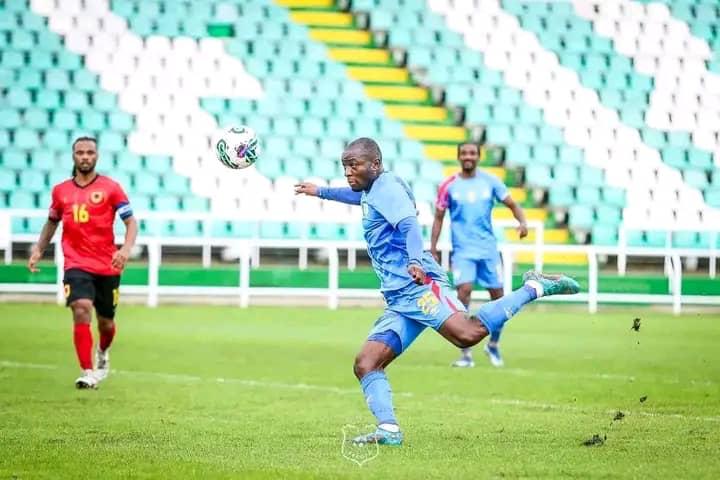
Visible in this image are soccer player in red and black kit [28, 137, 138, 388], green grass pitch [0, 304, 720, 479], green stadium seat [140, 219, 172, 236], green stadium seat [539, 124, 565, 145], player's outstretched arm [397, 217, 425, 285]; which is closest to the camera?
green grass pitch [0, 304, 720, 479]

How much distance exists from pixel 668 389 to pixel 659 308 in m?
12.6

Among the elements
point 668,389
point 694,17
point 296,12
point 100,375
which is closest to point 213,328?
point 100,375

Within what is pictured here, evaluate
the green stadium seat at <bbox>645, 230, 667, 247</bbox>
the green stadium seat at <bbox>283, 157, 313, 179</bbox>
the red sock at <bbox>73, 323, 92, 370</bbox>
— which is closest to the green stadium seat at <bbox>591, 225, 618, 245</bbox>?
the green stadium seat at <bbox>645, 230, 667, 247</bbox>

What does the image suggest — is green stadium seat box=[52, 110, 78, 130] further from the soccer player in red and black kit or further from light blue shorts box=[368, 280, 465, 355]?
light blue shorts box=[368, 280, 465, 355]

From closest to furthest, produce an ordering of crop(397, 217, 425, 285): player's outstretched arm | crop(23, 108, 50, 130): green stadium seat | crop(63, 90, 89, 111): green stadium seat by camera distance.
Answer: crop(397, 217, 425, 285): player's outstretched arm < crop(23, 108, 50, 130): green stadium seat < crop(63, 90, 89, 111): green stadium seat

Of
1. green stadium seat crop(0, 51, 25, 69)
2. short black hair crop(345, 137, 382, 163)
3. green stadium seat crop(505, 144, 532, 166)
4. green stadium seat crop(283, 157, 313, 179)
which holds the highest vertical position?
green stadium seat crop(0, 51, 25, 69)

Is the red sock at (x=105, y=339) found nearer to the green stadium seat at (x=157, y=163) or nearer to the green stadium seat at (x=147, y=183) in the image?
the green stadium seat at (x=147, y=183)

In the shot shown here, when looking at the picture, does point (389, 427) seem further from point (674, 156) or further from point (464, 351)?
point (674, 156)

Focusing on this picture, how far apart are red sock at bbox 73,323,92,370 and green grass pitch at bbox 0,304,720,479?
280 mm

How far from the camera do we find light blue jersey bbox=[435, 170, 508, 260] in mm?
15406

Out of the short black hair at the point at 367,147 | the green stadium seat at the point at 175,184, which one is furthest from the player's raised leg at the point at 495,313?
the green stadium seat at the point at 175,184

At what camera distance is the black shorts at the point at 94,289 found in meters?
12.6

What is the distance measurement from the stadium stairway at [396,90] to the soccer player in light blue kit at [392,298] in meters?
18.9
